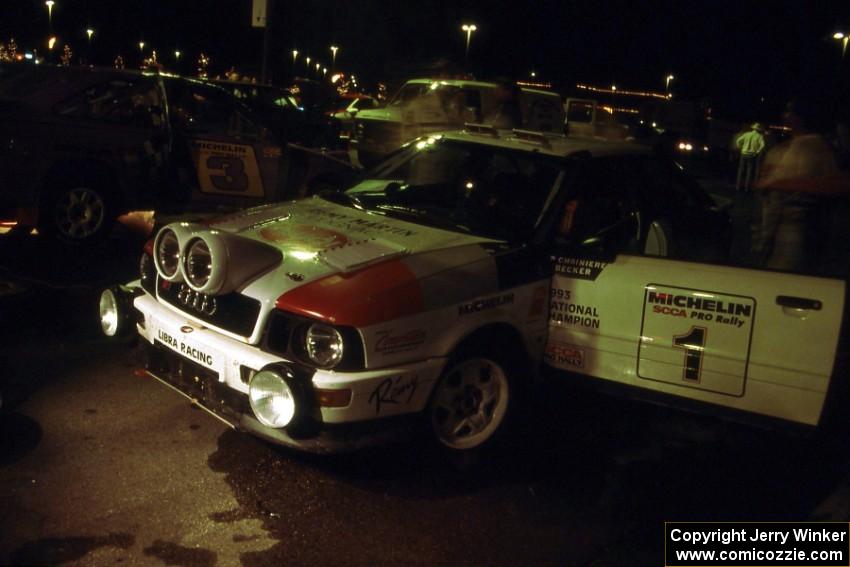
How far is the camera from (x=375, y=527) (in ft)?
11.9

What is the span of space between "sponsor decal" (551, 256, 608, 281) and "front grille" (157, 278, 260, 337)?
5.36 ft

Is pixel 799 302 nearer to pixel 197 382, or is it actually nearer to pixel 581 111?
pixel 197 382

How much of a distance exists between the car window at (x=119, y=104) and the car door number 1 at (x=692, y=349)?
5.64 metres

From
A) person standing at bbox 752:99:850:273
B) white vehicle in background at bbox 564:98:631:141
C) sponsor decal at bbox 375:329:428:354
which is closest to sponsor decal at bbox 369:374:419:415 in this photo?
sponsor decal at bbox 375:329:428:354

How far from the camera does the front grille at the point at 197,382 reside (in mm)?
3729

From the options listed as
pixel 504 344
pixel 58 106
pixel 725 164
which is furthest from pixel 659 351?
pixel 725 164

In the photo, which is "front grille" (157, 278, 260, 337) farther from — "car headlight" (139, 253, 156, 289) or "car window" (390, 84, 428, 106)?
"car window" (390, 84, 428, 106)

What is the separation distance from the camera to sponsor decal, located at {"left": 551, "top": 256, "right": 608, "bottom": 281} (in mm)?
4395

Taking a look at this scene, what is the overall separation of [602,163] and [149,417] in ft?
9.68

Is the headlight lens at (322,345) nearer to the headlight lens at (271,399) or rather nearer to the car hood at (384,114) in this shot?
the headlight lens at (271,399)

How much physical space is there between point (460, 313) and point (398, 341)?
0.39 metres

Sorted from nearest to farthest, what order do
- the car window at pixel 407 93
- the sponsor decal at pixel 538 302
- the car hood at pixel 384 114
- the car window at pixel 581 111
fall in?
the sponsor decal at pixel 538 302 → the car hood at pixel 384 114 → the car window at pixel 407 93 → the car window at pixel 581 111

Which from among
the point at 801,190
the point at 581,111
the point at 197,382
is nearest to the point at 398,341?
the point at 197,382

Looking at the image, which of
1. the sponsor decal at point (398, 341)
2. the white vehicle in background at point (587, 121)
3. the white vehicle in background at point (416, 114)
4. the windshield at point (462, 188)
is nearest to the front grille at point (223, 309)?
the sponsor decal at point (398, 341)
